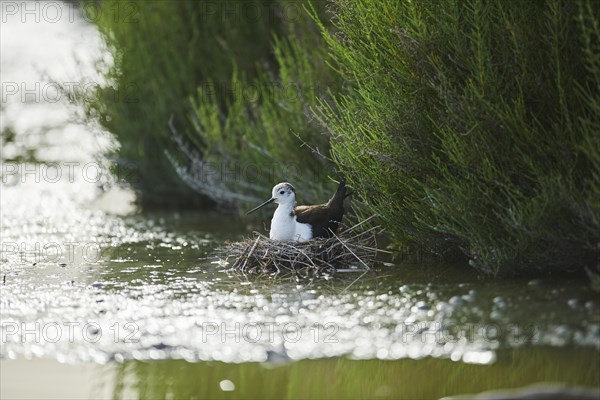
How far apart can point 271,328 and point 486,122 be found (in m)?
2.21

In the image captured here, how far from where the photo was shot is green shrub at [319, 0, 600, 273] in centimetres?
702

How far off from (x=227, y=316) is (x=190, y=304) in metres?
0.47

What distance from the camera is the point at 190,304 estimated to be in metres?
7.41

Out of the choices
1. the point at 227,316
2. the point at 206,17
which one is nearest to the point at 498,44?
the point at 227,316

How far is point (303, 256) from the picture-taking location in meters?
8.55

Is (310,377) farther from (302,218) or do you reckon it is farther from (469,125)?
(302,218)

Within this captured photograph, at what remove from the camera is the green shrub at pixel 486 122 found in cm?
702

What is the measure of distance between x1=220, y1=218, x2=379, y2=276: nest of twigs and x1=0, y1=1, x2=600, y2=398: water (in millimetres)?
254
